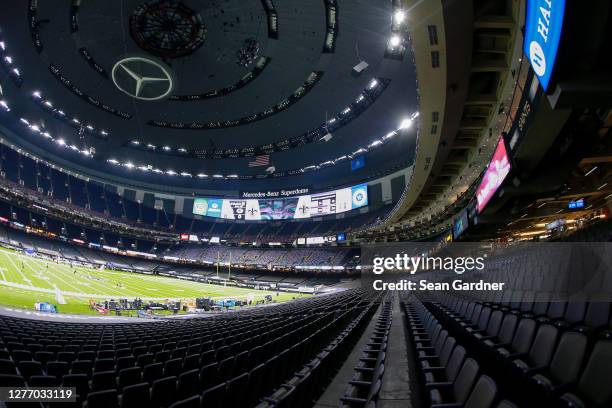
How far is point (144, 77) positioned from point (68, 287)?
22.0 meters

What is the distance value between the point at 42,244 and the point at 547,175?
190ft

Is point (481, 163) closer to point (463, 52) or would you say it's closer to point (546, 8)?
point (463, 52)

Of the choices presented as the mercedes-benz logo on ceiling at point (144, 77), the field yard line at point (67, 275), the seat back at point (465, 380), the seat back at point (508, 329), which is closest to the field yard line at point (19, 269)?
the field yard line at point (67, 275)

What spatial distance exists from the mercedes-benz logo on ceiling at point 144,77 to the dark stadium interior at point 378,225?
15.8 inches

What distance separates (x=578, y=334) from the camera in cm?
313

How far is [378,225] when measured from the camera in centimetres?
4169

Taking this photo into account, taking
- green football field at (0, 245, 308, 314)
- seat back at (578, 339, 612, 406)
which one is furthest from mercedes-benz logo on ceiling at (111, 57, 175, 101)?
seat back at (578, 339, 612, 406)

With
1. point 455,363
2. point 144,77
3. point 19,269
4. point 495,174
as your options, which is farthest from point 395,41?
point 19,269

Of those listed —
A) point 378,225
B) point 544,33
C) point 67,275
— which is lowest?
point 67,275

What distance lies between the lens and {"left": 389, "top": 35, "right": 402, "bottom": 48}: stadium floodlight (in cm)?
2952

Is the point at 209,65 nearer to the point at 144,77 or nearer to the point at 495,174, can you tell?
the point at 144,77

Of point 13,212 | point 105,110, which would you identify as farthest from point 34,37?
point 13,212

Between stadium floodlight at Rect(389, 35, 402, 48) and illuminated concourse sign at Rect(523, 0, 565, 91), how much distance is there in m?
28.1

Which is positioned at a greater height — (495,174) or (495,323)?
Answer: (495,174)
